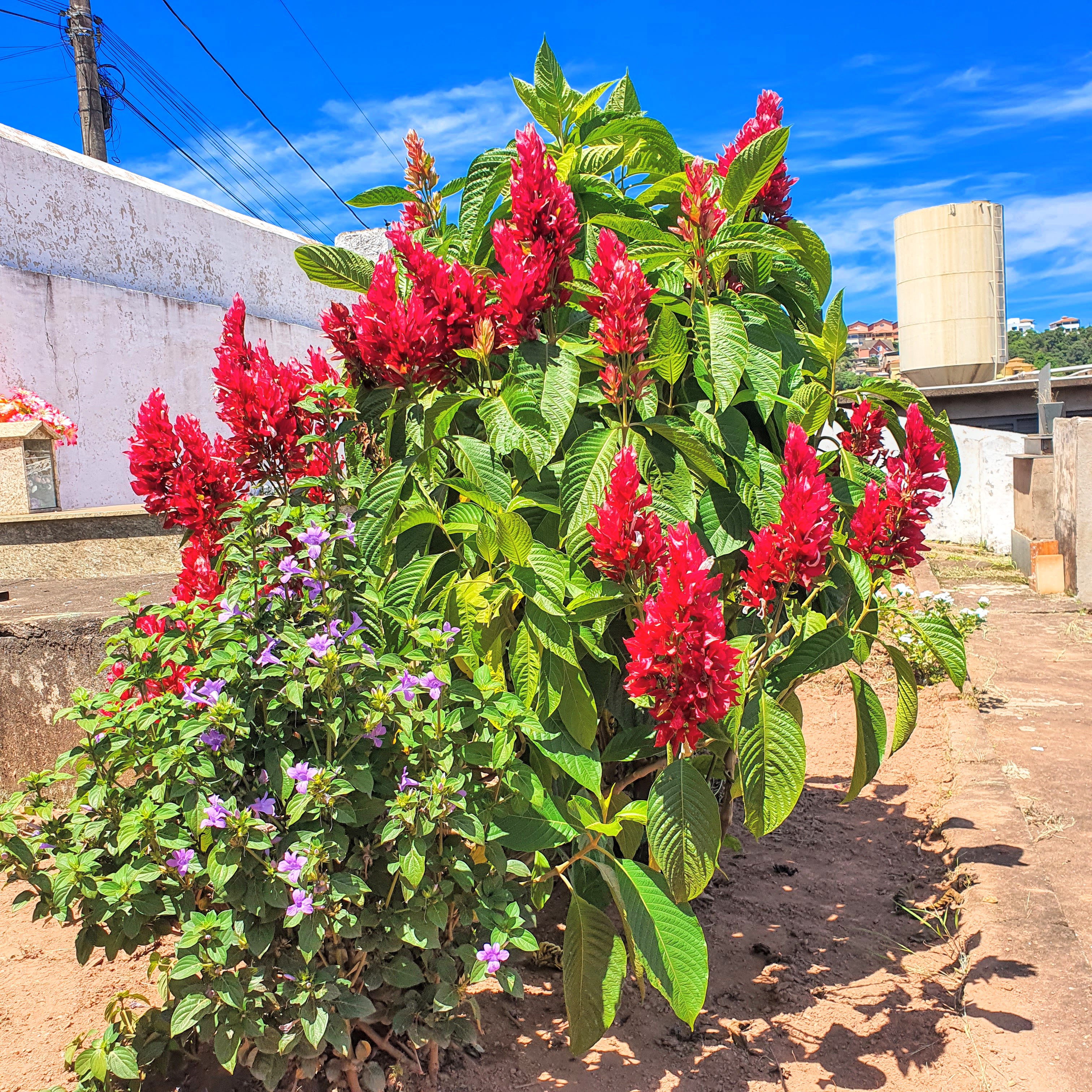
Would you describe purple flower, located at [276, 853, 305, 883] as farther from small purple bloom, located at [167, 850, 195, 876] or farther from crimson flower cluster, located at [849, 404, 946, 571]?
crimson flower cluster, located at [849, 404, 946, 571]

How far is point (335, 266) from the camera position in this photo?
2076mm

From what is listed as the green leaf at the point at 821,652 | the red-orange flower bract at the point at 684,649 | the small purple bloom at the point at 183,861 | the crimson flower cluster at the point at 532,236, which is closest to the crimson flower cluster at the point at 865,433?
the green leaf at the point at 821,652

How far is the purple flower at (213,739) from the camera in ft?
4.95

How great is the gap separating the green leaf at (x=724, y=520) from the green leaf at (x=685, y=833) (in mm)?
495

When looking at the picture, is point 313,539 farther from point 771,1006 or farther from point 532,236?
point 771,1006

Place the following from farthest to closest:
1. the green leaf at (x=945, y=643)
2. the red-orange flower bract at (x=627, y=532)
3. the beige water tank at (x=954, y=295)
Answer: the beige water tank at (x=954, y=295)
the green leaf at (x=945, y=643)
the red-orange flower bract at (x=627, y=532)

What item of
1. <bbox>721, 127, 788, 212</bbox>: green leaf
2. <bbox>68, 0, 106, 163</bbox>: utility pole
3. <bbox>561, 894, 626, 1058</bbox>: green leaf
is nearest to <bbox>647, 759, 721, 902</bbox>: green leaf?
<bbox>561, 894, 626, 1058</bbox>: green leaf

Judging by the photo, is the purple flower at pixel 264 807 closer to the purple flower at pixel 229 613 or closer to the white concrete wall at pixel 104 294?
the purple flower at pixel 229 613

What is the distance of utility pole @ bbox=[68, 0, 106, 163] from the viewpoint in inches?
626

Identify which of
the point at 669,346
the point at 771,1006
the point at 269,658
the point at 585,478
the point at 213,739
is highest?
the point at 669,346

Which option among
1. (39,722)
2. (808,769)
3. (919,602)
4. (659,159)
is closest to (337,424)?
(659,159)

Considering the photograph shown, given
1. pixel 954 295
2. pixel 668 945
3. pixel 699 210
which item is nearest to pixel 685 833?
pixel 668 945

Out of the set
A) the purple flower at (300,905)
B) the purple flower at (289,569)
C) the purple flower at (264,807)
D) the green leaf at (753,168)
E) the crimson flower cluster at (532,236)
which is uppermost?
the green leaf at (753,168)

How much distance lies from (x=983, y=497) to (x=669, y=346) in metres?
11.4
